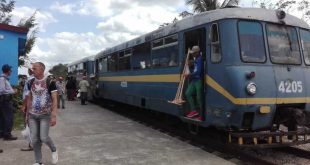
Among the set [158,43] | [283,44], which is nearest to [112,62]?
[158,43]

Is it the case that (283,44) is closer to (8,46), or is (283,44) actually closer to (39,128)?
(39,128)

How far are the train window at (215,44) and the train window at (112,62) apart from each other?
29.5ft

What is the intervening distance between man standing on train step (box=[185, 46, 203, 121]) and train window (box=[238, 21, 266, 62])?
3.58ft

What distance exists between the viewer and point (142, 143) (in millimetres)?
9766

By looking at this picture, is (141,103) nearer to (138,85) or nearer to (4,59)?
(138,85)

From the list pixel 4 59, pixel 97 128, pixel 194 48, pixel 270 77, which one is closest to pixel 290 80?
pixel 270 77

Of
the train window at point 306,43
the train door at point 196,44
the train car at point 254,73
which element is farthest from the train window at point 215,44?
the train window at point 306,43

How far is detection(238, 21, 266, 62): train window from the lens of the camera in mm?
8312

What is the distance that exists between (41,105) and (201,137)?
14.8 feet

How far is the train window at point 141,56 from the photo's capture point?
42.4 feet

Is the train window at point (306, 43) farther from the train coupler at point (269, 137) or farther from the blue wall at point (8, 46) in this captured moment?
the blue wall at point (8, 46)

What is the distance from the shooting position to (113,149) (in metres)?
9.05

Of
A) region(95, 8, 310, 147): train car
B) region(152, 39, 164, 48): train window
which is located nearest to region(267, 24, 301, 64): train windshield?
region(95, 8, 310, 147): train car

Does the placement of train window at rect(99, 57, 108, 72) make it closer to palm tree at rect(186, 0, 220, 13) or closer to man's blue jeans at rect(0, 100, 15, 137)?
palm tree at rect(186, 0, 220, 13)
